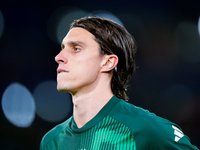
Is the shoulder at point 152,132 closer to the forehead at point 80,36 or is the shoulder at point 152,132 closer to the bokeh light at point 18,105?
the forehead at point 80,36

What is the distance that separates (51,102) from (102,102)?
11.5 feet

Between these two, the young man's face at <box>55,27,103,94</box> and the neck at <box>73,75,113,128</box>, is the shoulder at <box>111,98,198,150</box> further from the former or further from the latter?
the young man's face at <box>55,27,103,94</box>

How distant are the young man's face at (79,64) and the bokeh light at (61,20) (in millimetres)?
3275

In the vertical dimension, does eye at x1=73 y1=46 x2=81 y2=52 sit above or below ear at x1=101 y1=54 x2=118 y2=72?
above

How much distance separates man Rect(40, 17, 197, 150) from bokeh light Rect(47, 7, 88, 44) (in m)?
3.08

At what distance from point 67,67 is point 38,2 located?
3927mm

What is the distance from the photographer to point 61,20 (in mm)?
5199

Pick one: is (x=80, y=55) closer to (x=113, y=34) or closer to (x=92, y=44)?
(x=92, y=44)

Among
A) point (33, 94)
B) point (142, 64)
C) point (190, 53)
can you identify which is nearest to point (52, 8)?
point (33, 94)

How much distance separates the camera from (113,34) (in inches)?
79.0

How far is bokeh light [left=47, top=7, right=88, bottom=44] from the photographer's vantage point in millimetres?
5051

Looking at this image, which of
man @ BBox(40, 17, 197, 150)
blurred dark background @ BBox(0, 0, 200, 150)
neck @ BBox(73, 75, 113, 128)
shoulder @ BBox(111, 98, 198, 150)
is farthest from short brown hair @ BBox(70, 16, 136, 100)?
blurred dark background @ BBox(0, 0, 200, 150)

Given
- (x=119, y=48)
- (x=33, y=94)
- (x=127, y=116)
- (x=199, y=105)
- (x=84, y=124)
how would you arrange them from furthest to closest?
(x=33, y=94) < (x=199, y=105) < (x=119, y=48) < (x=84, y=124) < (x=127, y=116)

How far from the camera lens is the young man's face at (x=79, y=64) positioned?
1.72m
